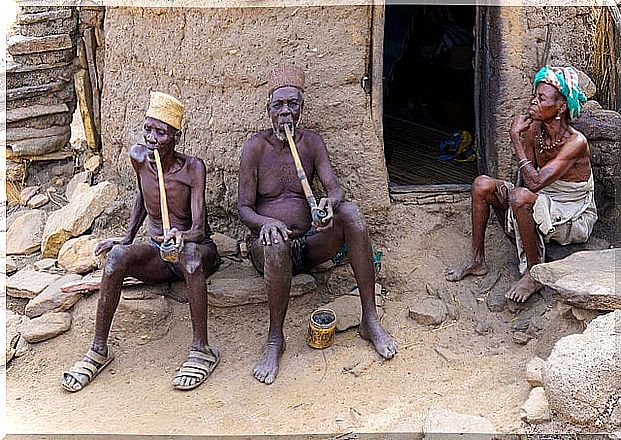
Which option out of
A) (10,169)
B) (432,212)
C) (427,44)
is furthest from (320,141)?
(427,44)

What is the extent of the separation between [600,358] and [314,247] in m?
1.46

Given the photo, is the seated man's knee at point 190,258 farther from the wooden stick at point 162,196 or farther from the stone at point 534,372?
the stone at point 534,372

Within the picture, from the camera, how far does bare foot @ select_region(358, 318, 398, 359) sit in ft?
12.6

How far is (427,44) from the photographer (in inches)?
289

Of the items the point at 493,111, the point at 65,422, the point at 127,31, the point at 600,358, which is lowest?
the point at 65,422

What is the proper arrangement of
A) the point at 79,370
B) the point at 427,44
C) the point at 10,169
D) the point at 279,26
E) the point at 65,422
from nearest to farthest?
the point at 65,422, the point at 79,370, the point at 279,26, the point at 10,169, the point at 427,44

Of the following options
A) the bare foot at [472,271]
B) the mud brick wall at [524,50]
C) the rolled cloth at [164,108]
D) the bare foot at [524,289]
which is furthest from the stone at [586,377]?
the rolled cloth at [164,108]

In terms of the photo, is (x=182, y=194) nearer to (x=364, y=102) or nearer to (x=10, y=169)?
(x=364, y=102)

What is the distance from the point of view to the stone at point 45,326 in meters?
4.13

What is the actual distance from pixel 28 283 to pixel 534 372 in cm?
260

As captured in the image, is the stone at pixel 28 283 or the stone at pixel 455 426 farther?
the stone at pixel 28 283

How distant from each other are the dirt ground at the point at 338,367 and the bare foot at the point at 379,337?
0.04 metres

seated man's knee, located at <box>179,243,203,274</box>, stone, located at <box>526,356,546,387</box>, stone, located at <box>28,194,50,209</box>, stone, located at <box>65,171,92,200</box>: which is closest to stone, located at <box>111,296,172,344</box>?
seated man's knee, located at <box>179,243,203,274</box>

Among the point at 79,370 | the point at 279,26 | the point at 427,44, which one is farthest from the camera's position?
the point at 427,44
